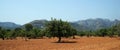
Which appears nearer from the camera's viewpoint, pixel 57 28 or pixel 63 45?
pixel 63 45

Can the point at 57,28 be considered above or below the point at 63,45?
above

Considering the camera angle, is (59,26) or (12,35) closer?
(59,26)

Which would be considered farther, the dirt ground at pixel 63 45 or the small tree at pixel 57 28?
the small tree at pixel 57 28

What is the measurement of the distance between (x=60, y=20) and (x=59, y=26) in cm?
227

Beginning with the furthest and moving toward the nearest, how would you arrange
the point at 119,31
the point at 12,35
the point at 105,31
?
the point at 105,31
the point at 12,35
the point at 119,31

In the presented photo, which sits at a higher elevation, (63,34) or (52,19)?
(52,19)

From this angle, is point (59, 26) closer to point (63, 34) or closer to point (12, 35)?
point (63, 34)

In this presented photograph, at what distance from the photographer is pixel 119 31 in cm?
8800

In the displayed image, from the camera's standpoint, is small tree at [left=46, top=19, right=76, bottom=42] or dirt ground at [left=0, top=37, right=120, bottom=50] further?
small tree at [left=46, top=19, right=76, bottom=42]

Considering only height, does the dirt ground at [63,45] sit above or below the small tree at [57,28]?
below

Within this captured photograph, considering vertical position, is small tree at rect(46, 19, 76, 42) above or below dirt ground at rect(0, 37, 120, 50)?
above

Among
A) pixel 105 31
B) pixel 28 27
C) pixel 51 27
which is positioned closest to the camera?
pixel 51 27

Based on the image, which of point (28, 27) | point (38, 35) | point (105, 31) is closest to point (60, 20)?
point (38, 35)

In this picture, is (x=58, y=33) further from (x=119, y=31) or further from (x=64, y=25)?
(x=119, y=31)
